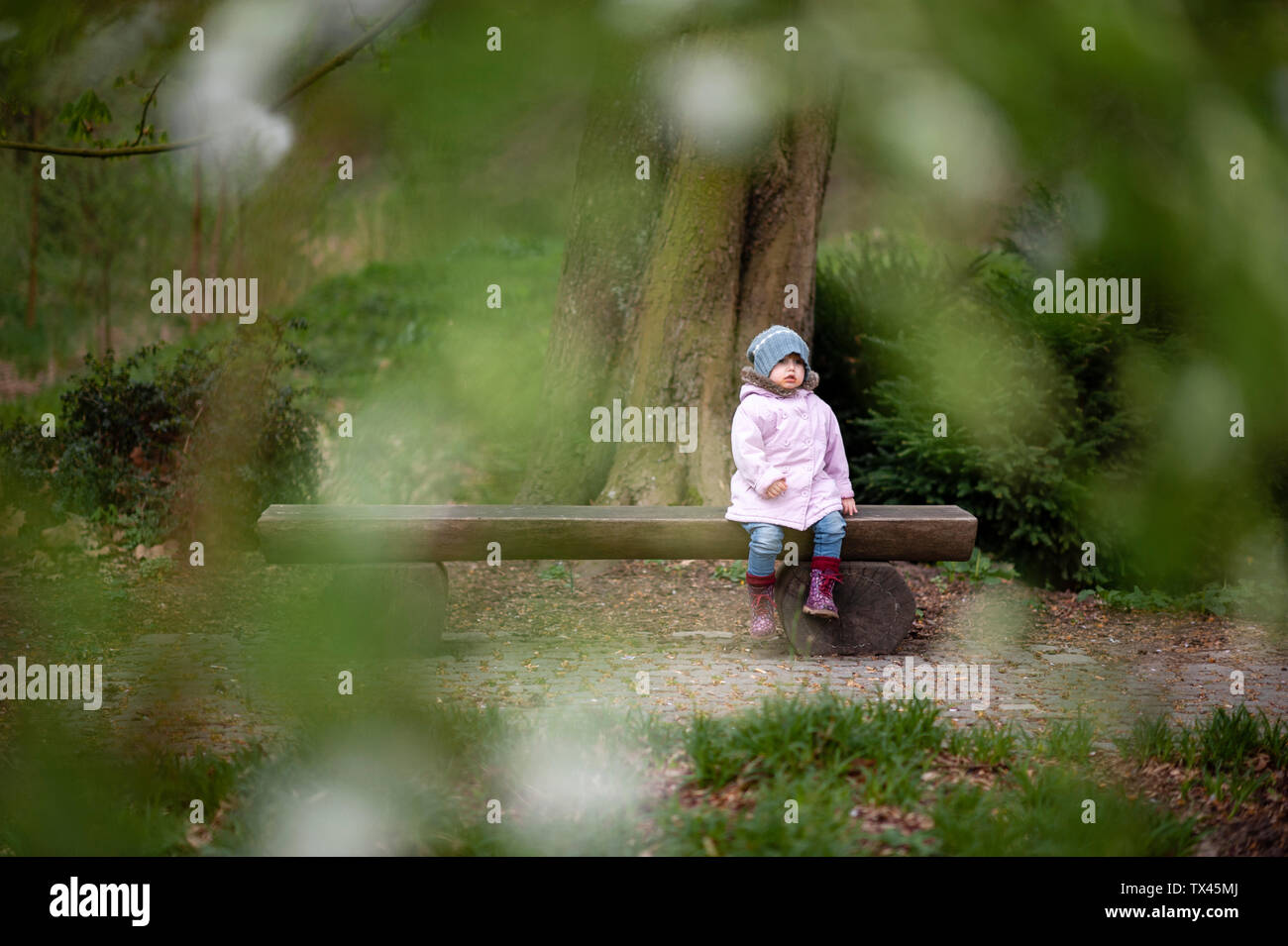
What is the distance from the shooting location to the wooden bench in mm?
5215

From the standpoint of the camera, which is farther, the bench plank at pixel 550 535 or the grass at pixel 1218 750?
the bench plank at pixel 550 535

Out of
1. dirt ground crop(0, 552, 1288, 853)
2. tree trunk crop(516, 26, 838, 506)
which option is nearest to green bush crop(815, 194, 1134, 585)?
→ dirt ground crop(0, 552, 1288, 853)

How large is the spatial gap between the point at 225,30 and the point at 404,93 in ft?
2.04

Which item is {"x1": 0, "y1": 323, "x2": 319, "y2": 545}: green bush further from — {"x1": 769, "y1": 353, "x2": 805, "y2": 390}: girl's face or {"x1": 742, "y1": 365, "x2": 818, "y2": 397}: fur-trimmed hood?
{"x1": 769, "y1": 353, "x2": 805, "y2": 390}: girl's face

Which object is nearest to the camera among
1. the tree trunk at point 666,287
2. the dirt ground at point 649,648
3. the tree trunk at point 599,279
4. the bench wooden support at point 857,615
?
the dirt ground at point 649,648

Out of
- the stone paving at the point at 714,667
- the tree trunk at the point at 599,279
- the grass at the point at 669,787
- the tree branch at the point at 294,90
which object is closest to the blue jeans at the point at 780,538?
the stone paving at the point at 714,667

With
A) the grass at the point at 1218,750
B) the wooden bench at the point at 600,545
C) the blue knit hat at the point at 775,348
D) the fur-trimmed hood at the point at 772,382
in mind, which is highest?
the blue knit hat at the point at 775,348

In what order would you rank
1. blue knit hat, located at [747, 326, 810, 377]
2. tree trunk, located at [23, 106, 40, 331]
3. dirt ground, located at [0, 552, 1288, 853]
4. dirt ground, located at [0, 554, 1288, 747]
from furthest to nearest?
1. tree trunk, located at [23, 106, 40, 331]
2. blue knit hat, located at [747, 326, 810, 377]
3. dirt ground, located at [0, 554, 1288, 747]
4. dirt ground, located at [0, 552, 1288, 853]

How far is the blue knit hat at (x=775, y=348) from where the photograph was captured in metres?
5.16

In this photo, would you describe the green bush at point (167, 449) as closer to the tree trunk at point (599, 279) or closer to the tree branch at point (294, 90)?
the tree trunk at point (599, 279)

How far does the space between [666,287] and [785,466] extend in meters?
2.03

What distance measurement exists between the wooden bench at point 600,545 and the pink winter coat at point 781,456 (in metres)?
0.13

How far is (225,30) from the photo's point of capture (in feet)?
7.03

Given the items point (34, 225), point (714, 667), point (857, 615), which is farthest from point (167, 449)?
point (34, 225)
